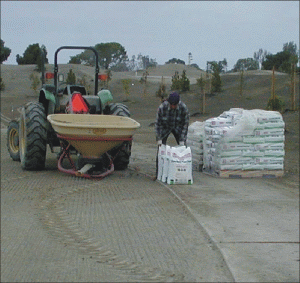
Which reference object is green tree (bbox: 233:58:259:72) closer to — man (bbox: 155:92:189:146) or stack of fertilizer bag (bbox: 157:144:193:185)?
man (bbox: 155:92:189:146)

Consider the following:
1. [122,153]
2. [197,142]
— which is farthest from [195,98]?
[122,153]

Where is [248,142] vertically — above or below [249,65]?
below

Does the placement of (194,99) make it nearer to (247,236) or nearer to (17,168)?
(17,168)

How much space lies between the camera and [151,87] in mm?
50906

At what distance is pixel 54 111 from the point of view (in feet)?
39.4

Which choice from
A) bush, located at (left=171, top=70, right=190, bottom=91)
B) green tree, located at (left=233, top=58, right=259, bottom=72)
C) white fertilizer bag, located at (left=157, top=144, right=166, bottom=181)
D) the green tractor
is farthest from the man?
green tree, located at (left=233, top=58, right=259, bottom=72)

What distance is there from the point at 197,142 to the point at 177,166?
2.04 m

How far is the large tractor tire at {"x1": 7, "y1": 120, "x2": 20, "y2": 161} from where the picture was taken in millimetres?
13219

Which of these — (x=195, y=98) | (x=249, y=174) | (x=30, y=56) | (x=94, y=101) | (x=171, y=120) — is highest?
(x=94, y=101)

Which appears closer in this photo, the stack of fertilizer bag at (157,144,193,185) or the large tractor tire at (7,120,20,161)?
the stack of fertilizer bag at (157,144,193,185)

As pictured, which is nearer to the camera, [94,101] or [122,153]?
[122,153]

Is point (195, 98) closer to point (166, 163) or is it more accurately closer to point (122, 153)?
point (122, 153)

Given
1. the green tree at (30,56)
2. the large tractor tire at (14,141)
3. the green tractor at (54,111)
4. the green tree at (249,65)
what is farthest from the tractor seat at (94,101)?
the green tree at (30,56)

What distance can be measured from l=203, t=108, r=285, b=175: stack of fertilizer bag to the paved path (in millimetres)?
635
